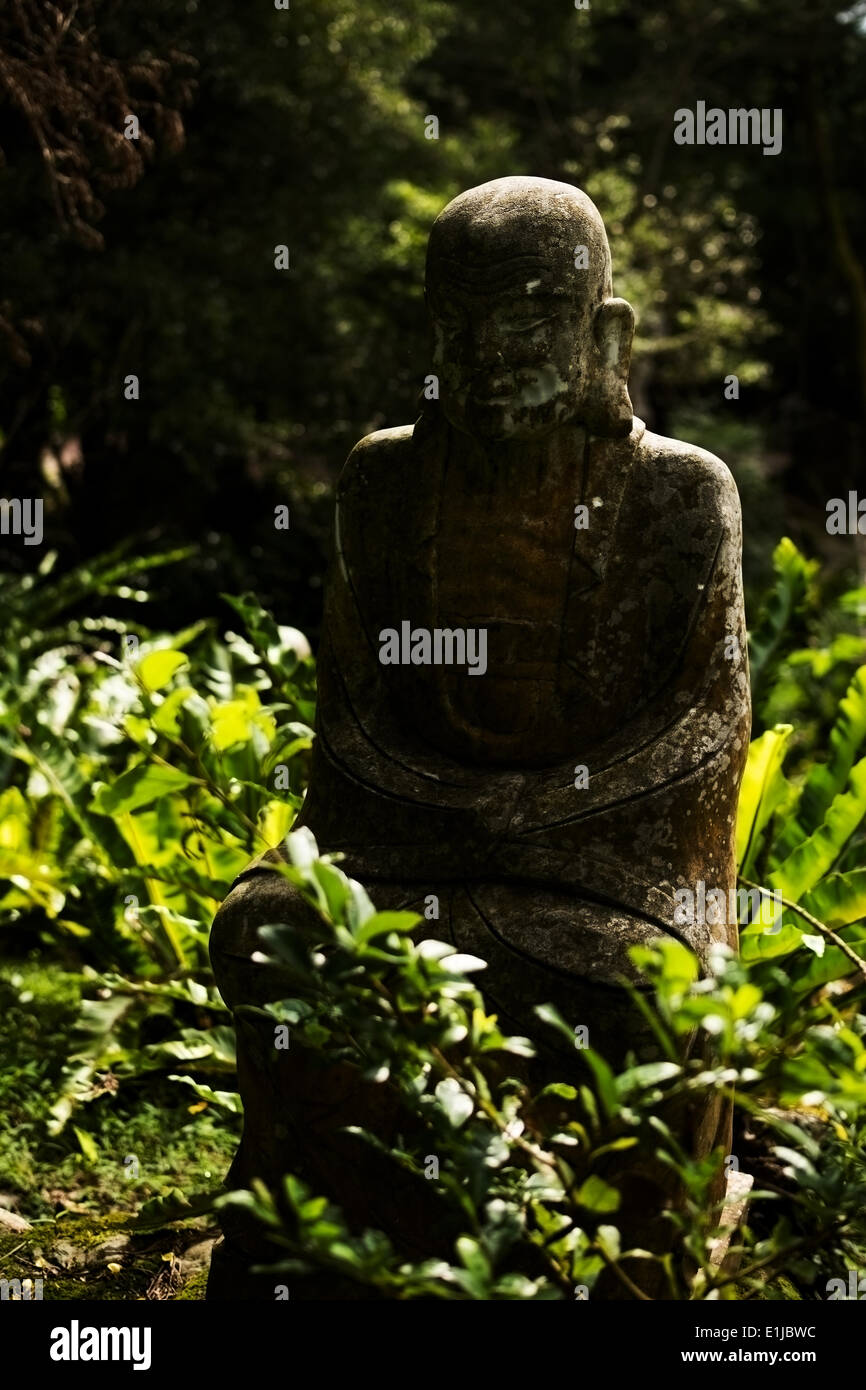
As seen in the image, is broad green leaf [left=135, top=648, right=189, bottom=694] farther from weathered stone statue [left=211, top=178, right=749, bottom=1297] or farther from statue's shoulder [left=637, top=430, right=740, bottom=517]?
statue's shoulder [left=637, top=430, right=740, bottom=517]

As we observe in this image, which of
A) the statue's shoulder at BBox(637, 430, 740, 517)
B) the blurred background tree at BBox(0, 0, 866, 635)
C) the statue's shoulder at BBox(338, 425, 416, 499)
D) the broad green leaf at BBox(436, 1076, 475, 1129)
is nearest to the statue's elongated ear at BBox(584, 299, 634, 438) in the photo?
the statue's shoulder at BBox(637, 430, 740, 517)

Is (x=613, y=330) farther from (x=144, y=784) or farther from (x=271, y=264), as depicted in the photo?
(x=271, y=264)

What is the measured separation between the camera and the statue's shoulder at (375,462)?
3514mm

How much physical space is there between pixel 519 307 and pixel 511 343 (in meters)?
0.07

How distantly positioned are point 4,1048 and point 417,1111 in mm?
2844

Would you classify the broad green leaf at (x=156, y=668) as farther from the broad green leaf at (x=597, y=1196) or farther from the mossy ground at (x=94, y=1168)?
the broad green leaf at (x=597, y=1196)

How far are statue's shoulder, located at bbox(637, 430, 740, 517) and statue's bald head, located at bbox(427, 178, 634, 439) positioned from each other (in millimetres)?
223

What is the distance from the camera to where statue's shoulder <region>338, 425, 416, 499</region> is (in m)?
3.51

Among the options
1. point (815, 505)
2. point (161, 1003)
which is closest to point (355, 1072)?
point (161, 1003)

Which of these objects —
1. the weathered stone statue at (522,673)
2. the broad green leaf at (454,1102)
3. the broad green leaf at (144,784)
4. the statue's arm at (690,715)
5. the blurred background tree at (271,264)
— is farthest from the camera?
the blurred background tree at (271,264)

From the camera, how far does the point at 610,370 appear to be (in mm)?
3254

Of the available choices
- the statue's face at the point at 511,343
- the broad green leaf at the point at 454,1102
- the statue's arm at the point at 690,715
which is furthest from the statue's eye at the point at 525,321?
the broad green leaf at the point at 454,1102

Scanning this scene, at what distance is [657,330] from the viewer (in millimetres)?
12359

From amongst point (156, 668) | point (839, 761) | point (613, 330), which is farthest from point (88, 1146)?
point (613, 330)
